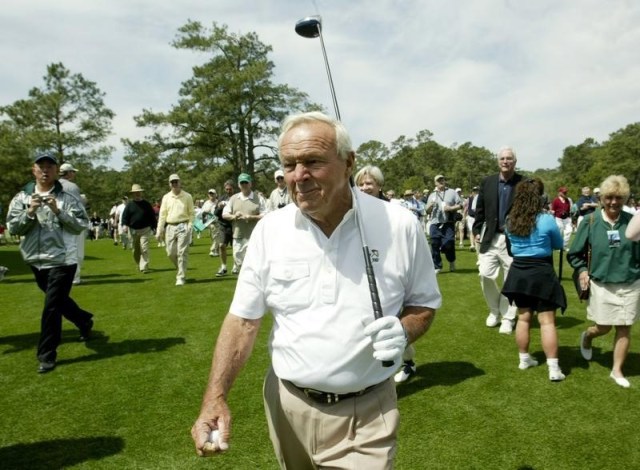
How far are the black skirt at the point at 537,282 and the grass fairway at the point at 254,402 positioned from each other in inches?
34.4

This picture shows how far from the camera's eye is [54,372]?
5633 mm

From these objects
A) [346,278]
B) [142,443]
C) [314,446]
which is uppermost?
[346,278]

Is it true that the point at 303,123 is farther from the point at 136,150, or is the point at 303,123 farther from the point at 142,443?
the point at 136,150

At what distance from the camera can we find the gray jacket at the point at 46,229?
574 cm

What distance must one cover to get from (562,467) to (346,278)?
2678 mm

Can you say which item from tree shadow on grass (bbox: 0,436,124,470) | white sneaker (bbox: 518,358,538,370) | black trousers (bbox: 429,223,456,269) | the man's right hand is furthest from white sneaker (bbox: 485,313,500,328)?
the man's right hand

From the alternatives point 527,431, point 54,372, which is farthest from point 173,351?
point 527,431

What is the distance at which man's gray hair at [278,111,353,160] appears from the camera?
221cm

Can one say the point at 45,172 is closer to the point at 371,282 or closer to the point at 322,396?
the point at 322,396

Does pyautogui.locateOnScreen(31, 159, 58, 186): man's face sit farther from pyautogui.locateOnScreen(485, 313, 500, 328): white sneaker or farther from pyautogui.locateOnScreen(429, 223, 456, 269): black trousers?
pyautogui.locateOnScreen(429, 223, 456, 269): black trousers

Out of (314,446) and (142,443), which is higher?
(314,446)

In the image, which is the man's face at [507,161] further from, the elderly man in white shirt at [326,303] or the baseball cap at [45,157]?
the baseball cap at [45,157]

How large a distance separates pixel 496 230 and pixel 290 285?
5.53m

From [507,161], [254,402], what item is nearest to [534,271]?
[507,161]
